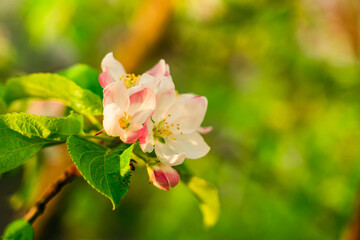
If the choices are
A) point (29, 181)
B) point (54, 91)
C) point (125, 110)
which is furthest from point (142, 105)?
point (29, 181)

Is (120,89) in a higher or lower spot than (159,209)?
higher

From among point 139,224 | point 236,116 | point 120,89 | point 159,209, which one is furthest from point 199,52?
point 120,89

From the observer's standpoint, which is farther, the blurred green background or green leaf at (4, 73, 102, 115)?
the blurred green background

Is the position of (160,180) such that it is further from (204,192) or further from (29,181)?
(29,181)

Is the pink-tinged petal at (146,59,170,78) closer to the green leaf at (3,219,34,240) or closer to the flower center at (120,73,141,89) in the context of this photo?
the flower center at (120,73,141,89)

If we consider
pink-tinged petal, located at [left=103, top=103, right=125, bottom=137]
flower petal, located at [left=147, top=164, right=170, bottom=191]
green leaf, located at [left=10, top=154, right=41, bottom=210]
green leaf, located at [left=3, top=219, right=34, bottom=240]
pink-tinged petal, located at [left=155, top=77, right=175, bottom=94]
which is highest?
pink-tinged petal, located at [left=155, top=77, right=175, bottom=94]

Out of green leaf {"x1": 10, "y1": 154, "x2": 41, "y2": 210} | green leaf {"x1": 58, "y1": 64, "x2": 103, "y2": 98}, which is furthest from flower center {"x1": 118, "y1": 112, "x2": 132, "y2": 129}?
green leaf {"x1": 10, "y1": 154, "x2": 41, "y2": 210}

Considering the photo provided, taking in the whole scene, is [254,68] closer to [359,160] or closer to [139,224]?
[359,160]

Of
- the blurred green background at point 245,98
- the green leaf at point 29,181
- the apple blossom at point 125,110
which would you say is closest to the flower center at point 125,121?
the apple blossom at point 125,110
